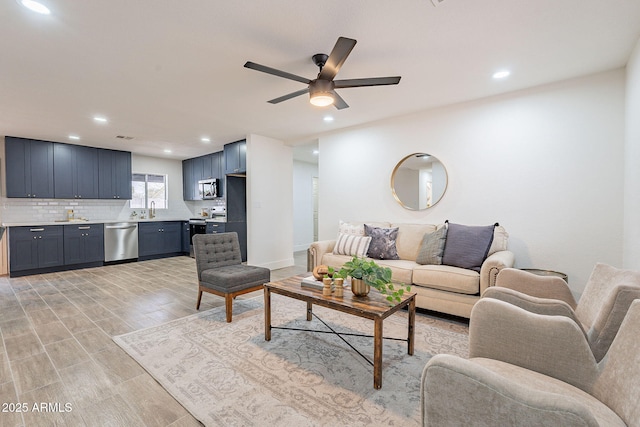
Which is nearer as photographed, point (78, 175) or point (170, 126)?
point (170, 126)

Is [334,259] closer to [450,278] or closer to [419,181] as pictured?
[450,278]

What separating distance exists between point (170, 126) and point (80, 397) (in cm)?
395

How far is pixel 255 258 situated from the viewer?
5.30 meters

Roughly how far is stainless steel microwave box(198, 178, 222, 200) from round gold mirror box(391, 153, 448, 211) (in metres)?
4.12

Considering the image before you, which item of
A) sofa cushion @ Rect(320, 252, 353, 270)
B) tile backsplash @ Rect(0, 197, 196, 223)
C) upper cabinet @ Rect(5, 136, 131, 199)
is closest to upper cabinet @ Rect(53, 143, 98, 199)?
upper cabinet @ Rect(5, 136, 131, 199)

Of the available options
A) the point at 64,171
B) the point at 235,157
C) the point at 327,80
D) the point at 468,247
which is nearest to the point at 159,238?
the point at 64,171

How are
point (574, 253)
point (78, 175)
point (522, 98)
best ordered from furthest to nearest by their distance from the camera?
point (78, 175) < point (522, 98) < point (574, 253)

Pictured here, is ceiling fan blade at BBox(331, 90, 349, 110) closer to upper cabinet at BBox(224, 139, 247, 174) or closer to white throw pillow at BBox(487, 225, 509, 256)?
white throw pillow at BBox(487, 225, 509, 256)

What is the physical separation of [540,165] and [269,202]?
419cm

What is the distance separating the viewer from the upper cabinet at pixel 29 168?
16.8ft

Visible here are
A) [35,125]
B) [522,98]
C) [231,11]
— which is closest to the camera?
[231,11]

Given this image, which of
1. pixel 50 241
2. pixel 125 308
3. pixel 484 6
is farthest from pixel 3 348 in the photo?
pixel 484 6

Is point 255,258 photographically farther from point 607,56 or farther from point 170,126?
point 607,56

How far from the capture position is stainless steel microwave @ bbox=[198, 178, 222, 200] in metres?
6.57
